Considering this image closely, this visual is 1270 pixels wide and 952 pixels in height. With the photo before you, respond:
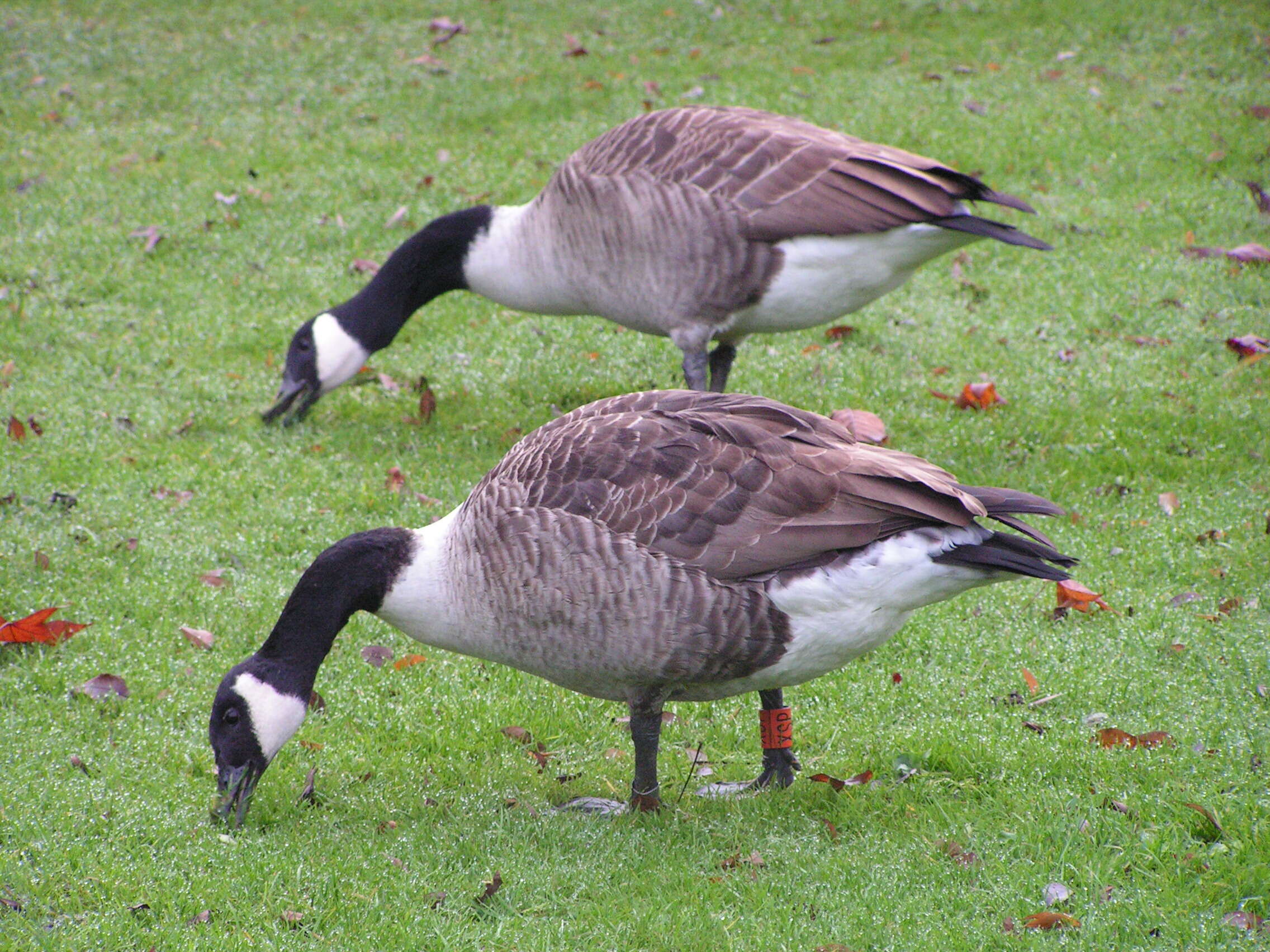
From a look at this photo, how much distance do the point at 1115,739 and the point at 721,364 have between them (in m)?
3.64

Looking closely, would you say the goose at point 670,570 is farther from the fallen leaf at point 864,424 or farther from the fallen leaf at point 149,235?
the fallen leaf at point 149,235

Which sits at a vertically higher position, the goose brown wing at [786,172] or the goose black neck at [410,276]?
the goose brown wing at [786,172]

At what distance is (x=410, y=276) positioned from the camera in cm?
786

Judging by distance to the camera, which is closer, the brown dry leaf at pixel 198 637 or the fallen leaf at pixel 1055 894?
the fallen leaf at pixel 1055 894

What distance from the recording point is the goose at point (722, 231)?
21.4ft

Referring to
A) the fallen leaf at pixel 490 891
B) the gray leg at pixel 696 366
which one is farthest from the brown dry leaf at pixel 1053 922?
the gray leg at pixel 696 366

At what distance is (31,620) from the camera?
534cm

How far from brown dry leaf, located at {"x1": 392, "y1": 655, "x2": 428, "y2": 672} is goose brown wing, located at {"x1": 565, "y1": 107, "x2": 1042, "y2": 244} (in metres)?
2.90

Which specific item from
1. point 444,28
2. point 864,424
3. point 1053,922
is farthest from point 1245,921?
point 444,28

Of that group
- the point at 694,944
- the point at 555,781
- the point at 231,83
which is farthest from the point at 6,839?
the point at 231,83

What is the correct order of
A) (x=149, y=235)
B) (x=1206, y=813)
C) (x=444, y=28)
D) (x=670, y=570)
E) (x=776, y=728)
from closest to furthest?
(x=1206, y=813), (x=670, y=570), (x=776, y=728), (x=149, y=235), (x=444, y=28)

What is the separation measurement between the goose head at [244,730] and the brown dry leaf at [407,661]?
100 cm

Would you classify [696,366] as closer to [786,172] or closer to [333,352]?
[786,172]

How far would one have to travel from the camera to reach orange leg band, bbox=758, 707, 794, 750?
180 inches
